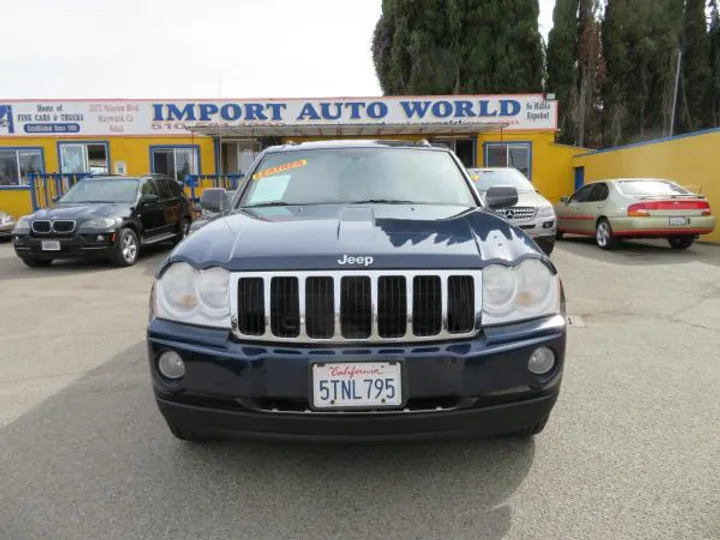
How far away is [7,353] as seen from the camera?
15.9ft

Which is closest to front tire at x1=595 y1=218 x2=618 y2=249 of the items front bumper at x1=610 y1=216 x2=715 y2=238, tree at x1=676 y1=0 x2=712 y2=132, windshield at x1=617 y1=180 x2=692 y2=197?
front bumper at x1=610 y1=216 x2=715 y2=238

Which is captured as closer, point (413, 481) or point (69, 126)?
point (413, 481)

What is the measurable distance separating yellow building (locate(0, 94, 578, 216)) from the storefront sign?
0.10ft

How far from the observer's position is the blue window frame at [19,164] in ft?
62.0

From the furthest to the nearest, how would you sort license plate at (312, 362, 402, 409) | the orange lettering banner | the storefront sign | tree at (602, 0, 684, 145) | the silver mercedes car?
tree at (602, 0, 684, 145), the storefront sign, the silver mercedes car, the orange lettering banner, license plate at (312, 362, 402, 409)

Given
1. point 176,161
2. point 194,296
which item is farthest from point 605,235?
point 176,161

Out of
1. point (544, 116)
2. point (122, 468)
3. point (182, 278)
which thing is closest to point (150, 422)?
point (122, 468)

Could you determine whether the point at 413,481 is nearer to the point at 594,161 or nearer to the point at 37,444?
the point at 37,444

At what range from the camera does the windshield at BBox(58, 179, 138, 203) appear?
34.3ft

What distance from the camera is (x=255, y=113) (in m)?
18.1

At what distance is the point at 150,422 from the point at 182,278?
3.98 ft

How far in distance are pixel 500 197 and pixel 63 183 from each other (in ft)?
57.7

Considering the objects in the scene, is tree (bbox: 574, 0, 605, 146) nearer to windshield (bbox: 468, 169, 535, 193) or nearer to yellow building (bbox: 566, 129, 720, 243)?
yellow building (bbox: 566, 129, 720, 243)

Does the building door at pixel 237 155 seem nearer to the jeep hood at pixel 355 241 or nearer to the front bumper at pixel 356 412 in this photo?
the jeep hood at pixel 355 241
